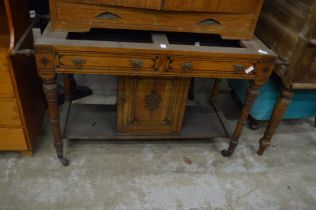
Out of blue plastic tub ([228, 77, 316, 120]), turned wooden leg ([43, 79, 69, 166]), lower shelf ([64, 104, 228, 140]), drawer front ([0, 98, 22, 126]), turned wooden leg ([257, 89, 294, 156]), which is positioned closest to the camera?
turned wooden leg ([43, 79, 69, 166])

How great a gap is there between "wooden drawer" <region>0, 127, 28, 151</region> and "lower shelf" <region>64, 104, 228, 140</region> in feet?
0.78

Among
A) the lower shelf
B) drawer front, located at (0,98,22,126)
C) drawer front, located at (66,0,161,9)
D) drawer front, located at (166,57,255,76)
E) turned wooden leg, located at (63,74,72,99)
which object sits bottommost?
the lower shelf

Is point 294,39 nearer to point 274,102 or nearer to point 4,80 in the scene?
point 274,102

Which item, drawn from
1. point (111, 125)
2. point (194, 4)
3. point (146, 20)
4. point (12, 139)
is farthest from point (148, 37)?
point (12, 139)

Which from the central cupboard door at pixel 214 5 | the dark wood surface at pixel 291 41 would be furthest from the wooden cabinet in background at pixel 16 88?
the dark wood surface at pixel 291 41

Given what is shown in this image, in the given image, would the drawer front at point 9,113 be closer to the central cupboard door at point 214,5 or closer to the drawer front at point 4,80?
the drawer front at point 4,80

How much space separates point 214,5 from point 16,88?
1040 millimetres

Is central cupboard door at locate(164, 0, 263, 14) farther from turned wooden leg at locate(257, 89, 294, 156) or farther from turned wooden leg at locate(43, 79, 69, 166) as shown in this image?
turned wooden leg at locate(43, 79, 69, 166)

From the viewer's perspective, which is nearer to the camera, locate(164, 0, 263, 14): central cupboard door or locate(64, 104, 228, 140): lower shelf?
locate(164, 0, 263, 14): central cupboard door

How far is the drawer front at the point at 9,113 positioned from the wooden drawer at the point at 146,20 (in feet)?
1.54

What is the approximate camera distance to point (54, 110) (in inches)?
53.6

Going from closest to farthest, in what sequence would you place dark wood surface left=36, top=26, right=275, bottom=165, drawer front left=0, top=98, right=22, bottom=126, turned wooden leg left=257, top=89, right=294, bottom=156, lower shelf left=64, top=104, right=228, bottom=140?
dark wood surface left=36, top=26, right=275, bottom=165, drawer front left=0, top=98, right=22, bottom=126, turned wooden leg left=257, top=89, right=294, bottom=156, lower shelf left=64, top=104, right=228, bottom=140

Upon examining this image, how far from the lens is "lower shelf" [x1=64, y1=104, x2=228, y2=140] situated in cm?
164

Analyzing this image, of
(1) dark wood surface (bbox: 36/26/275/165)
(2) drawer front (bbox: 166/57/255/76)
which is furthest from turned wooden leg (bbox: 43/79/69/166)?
(2) drawer front (bbox: 166/57/255/76)
